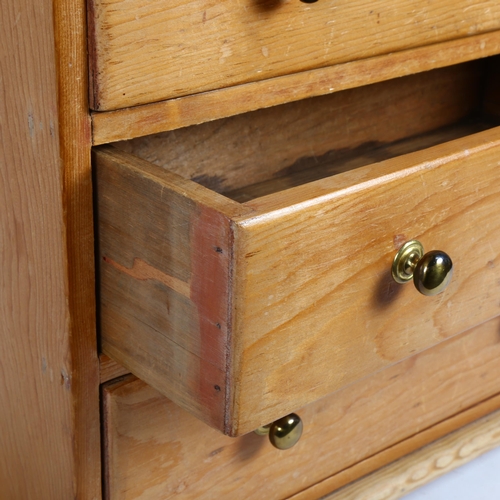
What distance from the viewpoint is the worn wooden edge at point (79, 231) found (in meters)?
0.50

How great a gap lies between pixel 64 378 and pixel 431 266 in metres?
0.26

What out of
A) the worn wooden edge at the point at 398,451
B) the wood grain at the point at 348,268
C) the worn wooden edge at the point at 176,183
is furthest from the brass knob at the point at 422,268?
the worn wooden edge at the point at 398,451

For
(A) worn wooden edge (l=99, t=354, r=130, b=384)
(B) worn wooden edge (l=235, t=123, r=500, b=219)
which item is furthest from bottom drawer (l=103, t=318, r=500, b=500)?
(B) worn wooden edge (l=235, t=123, r=500, b=219)

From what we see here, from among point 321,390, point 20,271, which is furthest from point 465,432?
point 20,271

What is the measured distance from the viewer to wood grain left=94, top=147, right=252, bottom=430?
1.56 ft

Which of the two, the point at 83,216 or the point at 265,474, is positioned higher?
the point at 83,216

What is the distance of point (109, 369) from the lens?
24.4 inches

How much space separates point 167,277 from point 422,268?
0.16 m

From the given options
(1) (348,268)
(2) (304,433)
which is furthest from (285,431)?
(1) (348,268)

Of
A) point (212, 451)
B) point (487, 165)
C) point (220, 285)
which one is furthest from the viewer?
point (212, 451)

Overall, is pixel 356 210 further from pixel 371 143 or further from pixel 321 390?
pixel 371 143

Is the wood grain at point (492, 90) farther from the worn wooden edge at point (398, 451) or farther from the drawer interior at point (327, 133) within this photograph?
the worn wooden edge at point (398, 451)

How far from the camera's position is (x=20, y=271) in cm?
62

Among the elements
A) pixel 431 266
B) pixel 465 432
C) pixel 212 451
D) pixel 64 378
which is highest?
pixel 431 266
